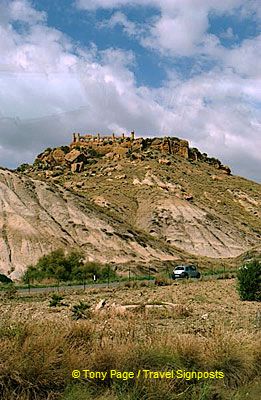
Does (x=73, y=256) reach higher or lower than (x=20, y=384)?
higher

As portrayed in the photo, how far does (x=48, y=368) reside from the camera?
8.05 metres

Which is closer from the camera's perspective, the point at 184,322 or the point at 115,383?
the point at 115,383

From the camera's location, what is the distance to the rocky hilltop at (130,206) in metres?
64.1

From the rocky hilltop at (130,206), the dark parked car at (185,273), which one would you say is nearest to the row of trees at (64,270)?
the rocky hilltop at (130,206)

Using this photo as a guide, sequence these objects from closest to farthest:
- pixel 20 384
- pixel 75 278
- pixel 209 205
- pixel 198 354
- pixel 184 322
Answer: pixel 20 384 → pixel 198 354 → pixel 184 322 → pixel 75 278 → pixel 209 205

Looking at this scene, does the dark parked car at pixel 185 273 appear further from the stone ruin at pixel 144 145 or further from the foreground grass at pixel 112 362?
the stone ruin at pixel 144 145

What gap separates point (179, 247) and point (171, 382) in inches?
2815

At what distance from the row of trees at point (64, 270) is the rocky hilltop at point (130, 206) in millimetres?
4544

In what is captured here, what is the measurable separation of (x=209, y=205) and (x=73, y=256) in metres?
47.4

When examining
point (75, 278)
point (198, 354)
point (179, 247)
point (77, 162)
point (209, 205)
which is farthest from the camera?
Result: point (77, 162)

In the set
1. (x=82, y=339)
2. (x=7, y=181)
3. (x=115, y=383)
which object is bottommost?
(x=115, y=383)

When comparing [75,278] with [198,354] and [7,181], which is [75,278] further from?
[198,354]

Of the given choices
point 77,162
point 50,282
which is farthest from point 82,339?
point 77,162

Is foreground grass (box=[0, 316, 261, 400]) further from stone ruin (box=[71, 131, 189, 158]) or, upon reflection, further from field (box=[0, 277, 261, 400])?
stone ruin (box=[71, 131, 189, 158])
